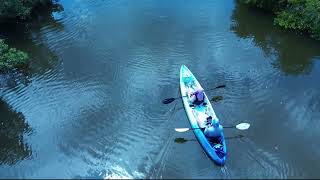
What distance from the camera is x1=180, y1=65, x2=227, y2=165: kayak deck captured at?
15820 mm

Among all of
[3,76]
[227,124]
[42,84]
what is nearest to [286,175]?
[227,124]

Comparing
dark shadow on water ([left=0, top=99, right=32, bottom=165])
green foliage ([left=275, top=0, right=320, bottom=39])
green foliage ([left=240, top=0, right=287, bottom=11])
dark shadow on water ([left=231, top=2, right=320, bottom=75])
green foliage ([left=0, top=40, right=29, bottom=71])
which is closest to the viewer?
dark shadow on water ([left=0, top=99, right=32, bottom=165])

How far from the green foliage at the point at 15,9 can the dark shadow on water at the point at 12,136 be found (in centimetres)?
722

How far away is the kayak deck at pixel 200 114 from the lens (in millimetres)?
15820

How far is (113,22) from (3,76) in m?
7.16

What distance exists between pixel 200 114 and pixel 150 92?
295 centimetres

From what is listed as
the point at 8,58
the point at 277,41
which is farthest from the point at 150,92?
the point at 277,41

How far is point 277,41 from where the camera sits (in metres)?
23.8

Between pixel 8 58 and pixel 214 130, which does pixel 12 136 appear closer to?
pixel 8 58

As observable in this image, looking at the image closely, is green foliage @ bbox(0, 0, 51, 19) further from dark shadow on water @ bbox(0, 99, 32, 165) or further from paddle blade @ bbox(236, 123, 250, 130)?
paddle blade @ bbox(236, 123, 250, 130)

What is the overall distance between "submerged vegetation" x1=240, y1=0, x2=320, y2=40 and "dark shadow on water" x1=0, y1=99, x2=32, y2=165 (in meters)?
14.5

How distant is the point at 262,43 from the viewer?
2369 centimetres

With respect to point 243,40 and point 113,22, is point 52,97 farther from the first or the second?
point 243,40

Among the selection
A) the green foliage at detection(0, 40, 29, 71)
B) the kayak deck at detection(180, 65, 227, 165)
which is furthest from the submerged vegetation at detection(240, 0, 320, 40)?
the green foliage at detection(0, 40, 29, 71)
